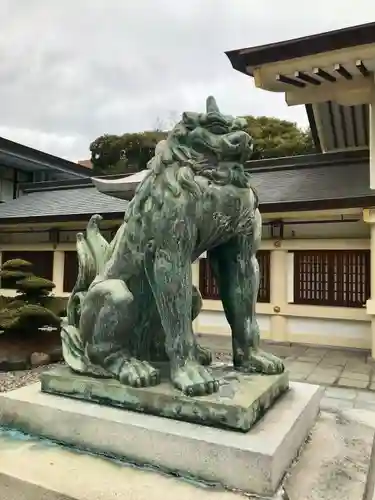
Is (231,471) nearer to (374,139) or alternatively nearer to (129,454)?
(129,454)

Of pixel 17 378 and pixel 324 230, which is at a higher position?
pixel 324 230

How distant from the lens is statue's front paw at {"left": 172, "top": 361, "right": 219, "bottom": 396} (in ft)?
4.99

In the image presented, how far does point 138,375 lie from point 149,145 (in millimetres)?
20497

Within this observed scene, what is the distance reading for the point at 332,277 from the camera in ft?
23.4

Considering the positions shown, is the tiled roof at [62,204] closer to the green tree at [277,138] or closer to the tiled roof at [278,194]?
the tiled roof at [278,194]

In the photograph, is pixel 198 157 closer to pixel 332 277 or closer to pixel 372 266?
pixel 372 266

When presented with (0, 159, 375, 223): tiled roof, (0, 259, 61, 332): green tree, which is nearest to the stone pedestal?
(0, 259, 61, 332): green tree

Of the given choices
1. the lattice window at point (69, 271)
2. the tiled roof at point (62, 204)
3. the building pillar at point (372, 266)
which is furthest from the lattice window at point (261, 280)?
the lattice window at point (69, 271)

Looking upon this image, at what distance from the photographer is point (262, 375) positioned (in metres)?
1.80

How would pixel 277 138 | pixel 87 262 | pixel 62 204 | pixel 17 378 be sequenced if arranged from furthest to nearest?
1. pixel 277 138
2. pixel 62 204
3. pixel 17 378
4. pixel 87 262

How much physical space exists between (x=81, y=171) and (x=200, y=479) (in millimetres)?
16416

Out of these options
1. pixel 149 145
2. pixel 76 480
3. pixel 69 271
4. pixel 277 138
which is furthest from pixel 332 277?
pixel 149 145

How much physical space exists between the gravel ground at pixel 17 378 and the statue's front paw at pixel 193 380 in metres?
3.50

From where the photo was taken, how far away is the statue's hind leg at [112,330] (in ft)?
5.59
